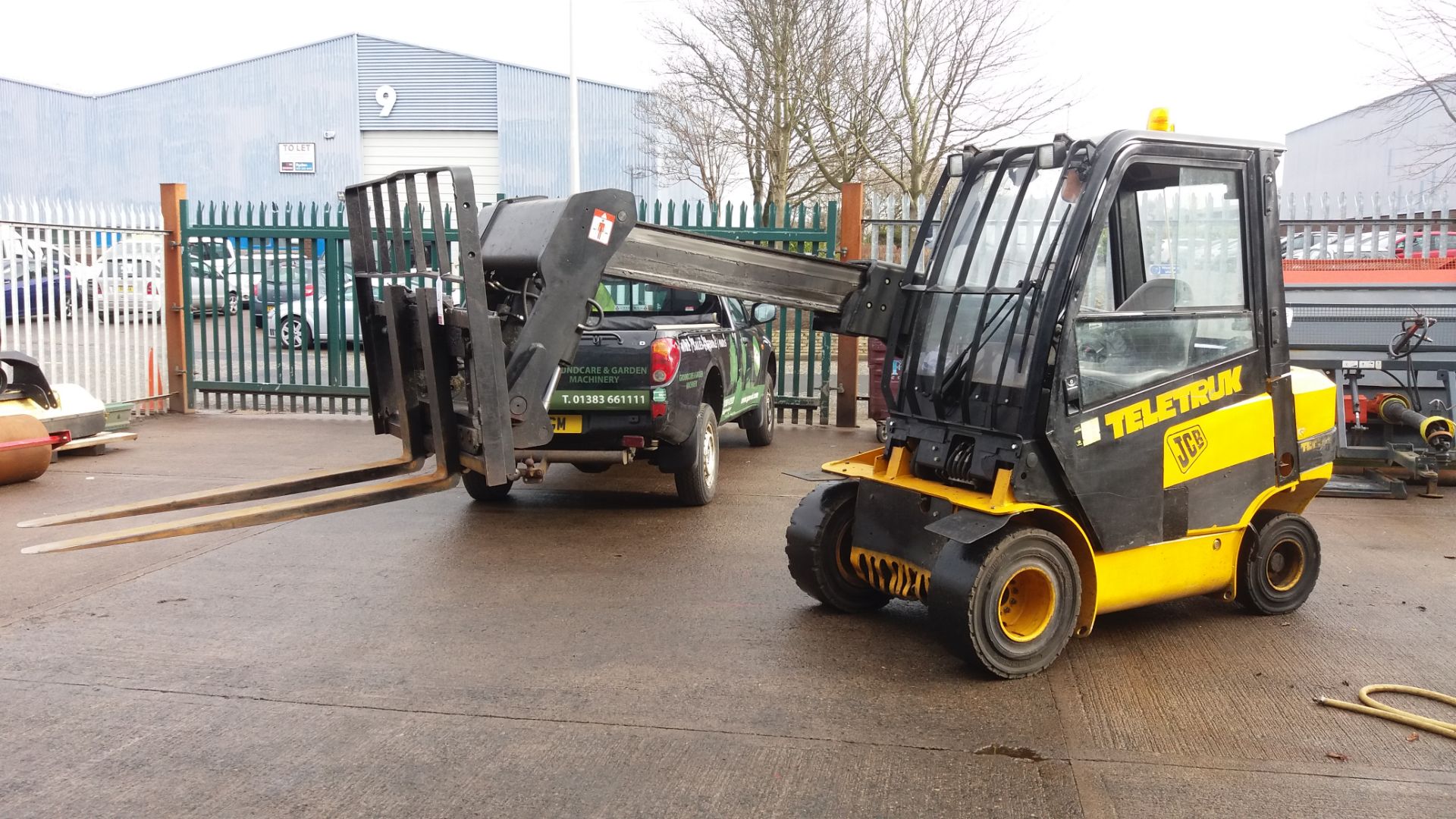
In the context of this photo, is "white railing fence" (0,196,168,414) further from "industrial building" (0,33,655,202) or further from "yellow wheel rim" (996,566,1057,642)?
"industrial building" (0,33,655,202)

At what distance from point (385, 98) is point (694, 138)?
14142 millimetres

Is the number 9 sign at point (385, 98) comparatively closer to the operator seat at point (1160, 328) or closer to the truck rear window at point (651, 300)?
the truck rear window at point (651, 300)

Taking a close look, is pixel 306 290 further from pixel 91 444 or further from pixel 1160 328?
pixel 1160 328

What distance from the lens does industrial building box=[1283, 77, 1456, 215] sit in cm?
2059

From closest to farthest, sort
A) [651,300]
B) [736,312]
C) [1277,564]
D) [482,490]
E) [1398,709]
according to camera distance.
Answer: [1398,709] < [1277,564] < [482,490] < [651,300] < [736,312]

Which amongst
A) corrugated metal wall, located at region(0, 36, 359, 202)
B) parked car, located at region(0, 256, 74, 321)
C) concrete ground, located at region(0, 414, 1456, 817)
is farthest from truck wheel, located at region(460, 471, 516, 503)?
corrugated metal wall, located at region(0, 36, 359, 202)

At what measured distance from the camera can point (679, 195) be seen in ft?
131

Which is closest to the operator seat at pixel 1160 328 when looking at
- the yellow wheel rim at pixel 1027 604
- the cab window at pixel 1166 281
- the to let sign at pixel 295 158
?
the cab window at pixel 1166 281

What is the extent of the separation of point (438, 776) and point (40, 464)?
7258mm

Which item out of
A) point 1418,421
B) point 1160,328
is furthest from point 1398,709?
point 1418,421

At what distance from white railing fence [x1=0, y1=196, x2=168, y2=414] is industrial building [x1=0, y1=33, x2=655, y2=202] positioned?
22220mm

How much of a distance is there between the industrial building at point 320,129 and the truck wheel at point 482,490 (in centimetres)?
2693

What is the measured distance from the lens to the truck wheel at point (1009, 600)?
521 cm

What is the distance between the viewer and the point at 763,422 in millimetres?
11969
